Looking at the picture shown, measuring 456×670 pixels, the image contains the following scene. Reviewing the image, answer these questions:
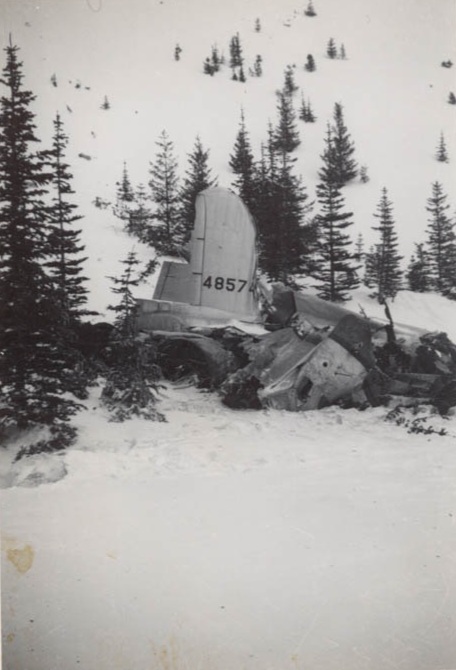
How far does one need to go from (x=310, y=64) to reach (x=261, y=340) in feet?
187

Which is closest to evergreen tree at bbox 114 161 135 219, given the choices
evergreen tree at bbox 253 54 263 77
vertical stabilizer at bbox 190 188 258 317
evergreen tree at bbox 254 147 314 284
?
evergreen tree at bbox 254 147 314 284

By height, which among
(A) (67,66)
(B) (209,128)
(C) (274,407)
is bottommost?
(C) (274,407)

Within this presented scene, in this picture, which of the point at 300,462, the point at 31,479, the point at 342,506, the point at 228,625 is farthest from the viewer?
the point at 300,462

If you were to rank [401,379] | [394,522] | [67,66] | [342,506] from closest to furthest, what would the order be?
[394,522], [342,506], [67,66], [401,379]

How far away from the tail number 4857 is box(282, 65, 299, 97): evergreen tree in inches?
2023

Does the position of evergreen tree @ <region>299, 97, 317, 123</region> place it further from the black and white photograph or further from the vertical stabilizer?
the vertical stabilizer

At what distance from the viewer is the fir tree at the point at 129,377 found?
6578mm

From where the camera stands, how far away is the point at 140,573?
3.02 m

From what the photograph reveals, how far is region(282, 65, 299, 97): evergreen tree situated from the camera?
5203cm

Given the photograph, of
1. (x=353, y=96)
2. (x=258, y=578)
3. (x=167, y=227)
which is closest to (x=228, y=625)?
(x=258, y=578)

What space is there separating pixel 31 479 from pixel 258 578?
8.11 ft

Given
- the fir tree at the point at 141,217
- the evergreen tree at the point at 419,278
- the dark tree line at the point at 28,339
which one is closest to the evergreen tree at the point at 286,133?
the fir tree at the point at 141,217

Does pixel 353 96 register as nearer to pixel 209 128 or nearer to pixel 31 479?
pixel 209 128

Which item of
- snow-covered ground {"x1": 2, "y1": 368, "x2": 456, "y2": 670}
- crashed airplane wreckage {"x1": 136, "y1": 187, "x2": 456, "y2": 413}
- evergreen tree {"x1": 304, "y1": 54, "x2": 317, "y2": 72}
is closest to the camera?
snow-covered ground {"x1": 2, "y1": 368, "x2": 456, "y2": 670}
